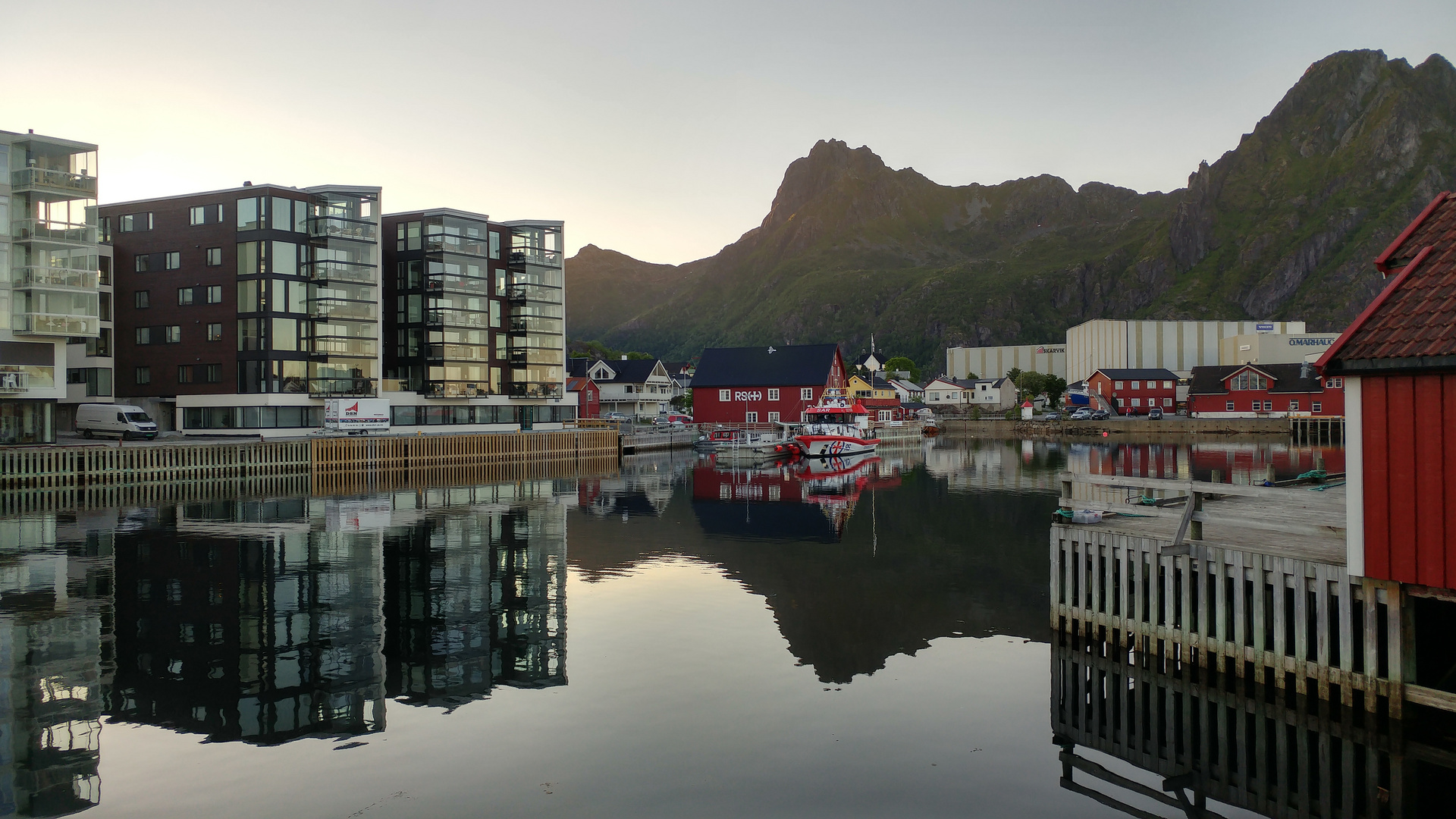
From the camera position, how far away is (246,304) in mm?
63406

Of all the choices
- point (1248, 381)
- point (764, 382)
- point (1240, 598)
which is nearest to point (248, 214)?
point (764, 382)

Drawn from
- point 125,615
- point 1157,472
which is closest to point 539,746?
point 125,615

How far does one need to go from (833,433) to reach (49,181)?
5206 cm

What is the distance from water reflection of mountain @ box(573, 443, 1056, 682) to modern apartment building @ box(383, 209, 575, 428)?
3368 centimetres

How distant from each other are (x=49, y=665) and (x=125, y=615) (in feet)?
12.5

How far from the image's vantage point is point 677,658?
56.1ft

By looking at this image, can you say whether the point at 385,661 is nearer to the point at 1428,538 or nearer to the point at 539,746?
the point at 539,746

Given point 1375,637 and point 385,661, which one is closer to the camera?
Answer: point 1375,637

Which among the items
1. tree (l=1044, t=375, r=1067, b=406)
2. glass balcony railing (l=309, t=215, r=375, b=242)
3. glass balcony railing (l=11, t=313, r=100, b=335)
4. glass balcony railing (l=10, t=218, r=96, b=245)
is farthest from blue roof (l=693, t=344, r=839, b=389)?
glass balcony railing (l=11, t=313, r=100, b=335)

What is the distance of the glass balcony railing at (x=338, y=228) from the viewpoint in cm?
6556

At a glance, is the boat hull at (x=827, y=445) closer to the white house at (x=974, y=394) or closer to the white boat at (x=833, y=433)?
the white boat at (x=833, y=433)

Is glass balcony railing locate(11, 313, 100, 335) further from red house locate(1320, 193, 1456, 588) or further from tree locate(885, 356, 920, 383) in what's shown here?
tree locate(885, 356, 920, 383)

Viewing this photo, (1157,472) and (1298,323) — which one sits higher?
(1298,323)

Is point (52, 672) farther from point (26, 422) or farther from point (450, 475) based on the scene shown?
point (26, 422)
